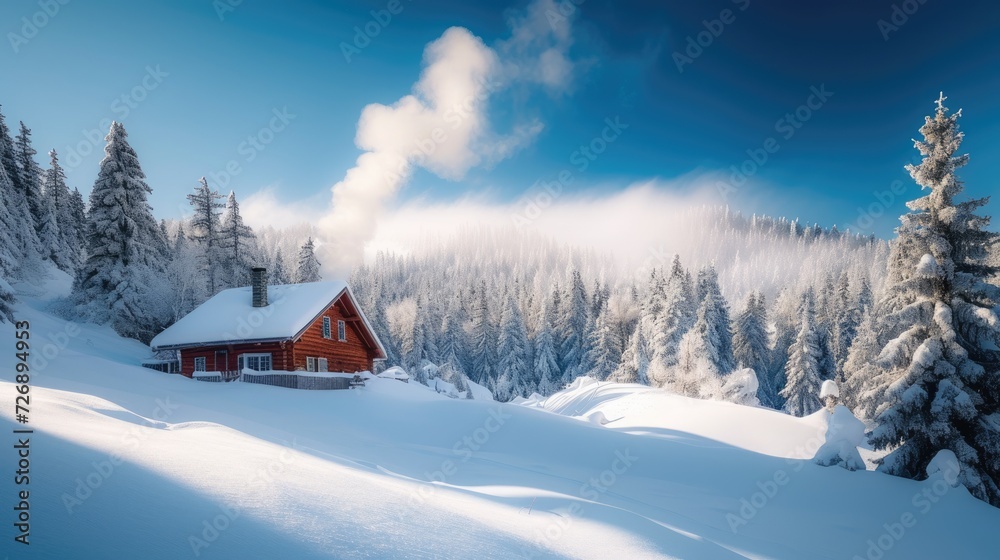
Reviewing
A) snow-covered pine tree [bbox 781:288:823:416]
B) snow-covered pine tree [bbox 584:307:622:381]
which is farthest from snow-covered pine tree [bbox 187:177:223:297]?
snow-covered pine tree [bbox 781:288:823:416]

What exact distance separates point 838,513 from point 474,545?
13.5 metres

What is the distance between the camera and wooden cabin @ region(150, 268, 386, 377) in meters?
25.2

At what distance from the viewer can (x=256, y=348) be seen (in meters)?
25.8

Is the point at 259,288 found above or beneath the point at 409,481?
above

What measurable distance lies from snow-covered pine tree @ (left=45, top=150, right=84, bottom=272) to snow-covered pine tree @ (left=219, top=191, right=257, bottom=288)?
17479mm

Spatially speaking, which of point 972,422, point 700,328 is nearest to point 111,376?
point 972,422

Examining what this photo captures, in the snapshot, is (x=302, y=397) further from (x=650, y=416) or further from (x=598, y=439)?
(x=650, y=416)

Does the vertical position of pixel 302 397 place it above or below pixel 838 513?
above

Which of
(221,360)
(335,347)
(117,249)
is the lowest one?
(221,360)

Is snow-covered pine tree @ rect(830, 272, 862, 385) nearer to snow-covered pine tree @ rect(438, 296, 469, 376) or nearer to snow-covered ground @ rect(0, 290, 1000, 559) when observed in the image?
snow-covered ground @ rect(0, 290, 1000, 559)

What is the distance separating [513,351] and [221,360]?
4749 cm

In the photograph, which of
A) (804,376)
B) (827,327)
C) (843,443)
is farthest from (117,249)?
(827,327)

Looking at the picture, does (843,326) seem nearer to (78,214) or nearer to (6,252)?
(6,252)

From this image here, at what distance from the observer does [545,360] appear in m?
69.6
